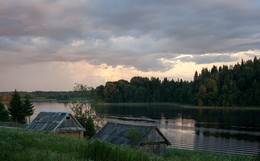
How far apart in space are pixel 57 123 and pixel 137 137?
Result: 11.5 m

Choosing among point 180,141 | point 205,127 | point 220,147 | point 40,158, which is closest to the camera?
point 40,158

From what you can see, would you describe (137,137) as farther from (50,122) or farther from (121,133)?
(50,122)

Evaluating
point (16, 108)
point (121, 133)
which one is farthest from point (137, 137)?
point (16, 108)

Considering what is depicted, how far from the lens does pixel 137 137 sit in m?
30.8

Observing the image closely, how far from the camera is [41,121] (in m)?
35.8

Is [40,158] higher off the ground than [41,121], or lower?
higher

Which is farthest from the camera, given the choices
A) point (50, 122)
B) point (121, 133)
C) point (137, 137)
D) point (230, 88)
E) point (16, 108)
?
point (230, 88)

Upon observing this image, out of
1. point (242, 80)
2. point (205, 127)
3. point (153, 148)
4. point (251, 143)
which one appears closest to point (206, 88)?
point (242, 80)

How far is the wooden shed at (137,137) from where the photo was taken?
1214 inches

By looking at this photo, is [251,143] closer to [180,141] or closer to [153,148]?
[180,141]

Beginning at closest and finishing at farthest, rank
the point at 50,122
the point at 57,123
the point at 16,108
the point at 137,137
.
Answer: the point at 137,137
the point at 57,123
the point at 50,122
the point at 16,108

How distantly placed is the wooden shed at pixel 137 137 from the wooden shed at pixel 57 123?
4061mm

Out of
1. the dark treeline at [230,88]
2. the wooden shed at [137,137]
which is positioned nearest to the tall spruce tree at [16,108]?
the wooden shed at [137,137]

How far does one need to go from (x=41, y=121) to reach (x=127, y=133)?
13176 mm
